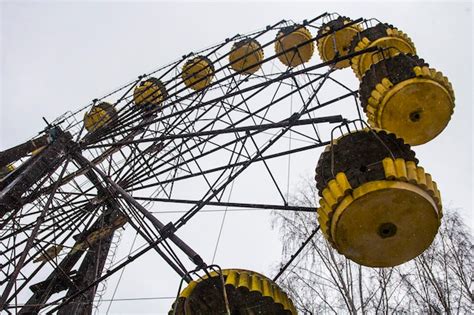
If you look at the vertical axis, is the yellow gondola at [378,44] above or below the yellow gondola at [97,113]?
below

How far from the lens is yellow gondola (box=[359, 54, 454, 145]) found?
18.6 feet

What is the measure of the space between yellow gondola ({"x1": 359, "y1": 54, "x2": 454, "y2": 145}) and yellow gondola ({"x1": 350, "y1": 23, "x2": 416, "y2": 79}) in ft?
2.99

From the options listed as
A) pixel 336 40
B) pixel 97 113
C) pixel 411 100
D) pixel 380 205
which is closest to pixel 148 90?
pixel 97 113

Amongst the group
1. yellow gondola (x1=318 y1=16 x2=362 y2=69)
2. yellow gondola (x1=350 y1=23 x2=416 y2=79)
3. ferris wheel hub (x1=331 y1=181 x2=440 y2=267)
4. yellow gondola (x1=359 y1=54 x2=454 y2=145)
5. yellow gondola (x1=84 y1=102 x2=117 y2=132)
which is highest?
yellow gondola (x1=318 y1=16 x2=362 y2=69)

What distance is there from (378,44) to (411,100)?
6.18ft

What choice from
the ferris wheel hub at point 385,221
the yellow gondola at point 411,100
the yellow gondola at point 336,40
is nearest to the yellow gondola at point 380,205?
the ferris wheel hub at point 385,221

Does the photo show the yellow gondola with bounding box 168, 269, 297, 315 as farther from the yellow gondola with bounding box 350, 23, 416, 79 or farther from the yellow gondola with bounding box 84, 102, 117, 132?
the yellow gondola with bounding box 84, 102, 117, 132

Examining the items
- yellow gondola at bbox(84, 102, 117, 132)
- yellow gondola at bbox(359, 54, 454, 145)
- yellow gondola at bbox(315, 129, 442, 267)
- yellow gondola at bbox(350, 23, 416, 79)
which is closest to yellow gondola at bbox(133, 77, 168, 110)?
yellow gondola at bbox(84, 102, 117, 132)

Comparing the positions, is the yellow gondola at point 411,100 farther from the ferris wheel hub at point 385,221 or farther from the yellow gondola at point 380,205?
the ferris wheel hub at point 385,221

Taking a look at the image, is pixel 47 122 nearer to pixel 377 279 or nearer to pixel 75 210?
pixel 75 210

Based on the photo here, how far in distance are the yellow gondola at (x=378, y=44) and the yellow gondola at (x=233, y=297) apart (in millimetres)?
4519

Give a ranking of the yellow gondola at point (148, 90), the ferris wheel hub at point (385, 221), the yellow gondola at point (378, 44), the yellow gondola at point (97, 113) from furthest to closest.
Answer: the yellow gondola at point (97, 113) < the yellow gondola at point (148, 90) < the yellow gondola at point (378, 44) < the ferris wheel hub at point (385, 221)

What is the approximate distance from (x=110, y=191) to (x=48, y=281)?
109 inches

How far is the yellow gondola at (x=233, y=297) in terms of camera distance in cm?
446
